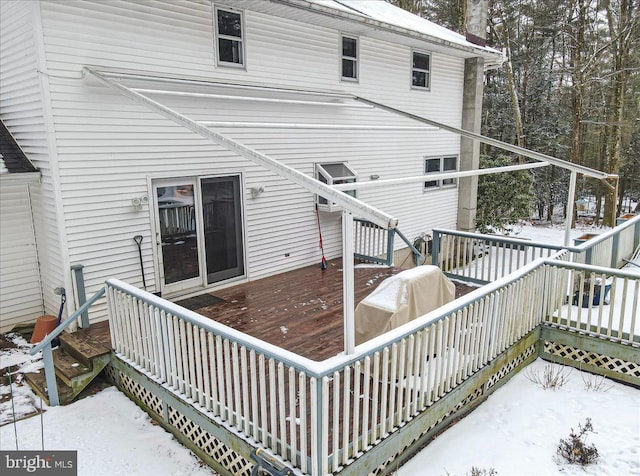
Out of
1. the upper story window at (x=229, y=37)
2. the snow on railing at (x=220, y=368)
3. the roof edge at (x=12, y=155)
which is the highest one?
the upper story window at (x=229, y=37)

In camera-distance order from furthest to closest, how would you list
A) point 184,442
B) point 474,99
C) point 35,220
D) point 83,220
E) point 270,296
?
point 474,99, point 270,296, point 35,220, point 83,220, point 184,442

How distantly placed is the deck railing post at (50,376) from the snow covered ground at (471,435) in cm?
12

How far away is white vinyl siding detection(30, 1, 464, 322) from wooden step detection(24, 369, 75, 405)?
125 cm

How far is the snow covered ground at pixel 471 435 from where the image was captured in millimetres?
4047

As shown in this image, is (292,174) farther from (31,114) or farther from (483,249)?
(483,249)

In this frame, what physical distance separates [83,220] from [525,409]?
5825mm

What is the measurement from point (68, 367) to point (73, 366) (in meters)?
0.05

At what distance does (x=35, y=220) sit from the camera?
6.46 m

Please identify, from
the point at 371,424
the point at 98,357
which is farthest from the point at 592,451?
the point at 98,357

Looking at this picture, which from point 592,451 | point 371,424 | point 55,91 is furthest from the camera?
point 55,91

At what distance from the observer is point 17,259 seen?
641 centimetres

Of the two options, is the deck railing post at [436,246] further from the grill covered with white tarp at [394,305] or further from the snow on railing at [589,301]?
the grill covered with white tarp at [394,305]

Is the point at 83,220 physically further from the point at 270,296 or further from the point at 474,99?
the point at 474,99

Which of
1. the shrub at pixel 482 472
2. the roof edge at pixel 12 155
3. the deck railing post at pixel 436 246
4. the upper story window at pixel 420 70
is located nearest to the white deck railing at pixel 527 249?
the deck railing post at pixel 436 246
